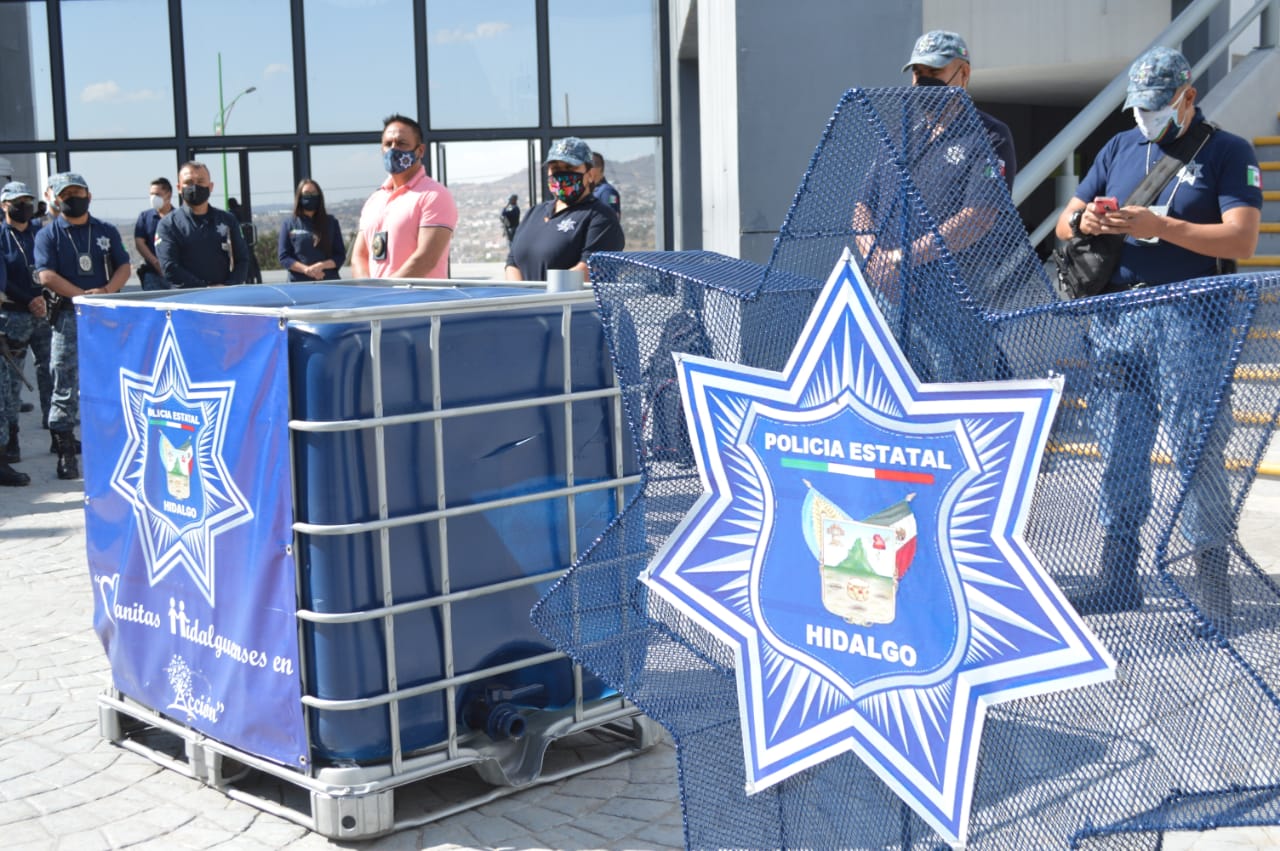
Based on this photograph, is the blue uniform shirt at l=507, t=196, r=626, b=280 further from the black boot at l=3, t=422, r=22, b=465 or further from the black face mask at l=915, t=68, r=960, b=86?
the black boot at l=3, t=422, r=22, b=465

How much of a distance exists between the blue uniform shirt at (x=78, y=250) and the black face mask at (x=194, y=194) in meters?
0.58

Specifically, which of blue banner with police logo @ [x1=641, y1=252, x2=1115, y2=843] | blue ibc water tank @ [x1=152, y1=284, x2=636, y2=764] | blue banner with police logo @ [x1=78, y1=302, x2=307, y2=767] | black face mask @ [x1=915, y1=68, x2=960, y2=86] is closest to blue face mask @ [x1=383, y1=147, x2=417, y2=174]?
blue banner with police logo @ [x1=78, y1=302, x2=307, y2=767]

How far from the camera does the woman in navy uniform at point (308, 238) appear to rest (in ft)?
36.7

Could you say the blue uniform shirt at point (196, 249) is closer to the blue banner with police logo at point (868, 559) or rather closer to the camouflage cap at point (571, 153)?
the camouflage cap at point (571, 153)

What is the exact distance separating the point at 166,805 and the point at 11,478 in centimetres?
604

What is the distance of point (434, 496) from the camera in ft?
12.0

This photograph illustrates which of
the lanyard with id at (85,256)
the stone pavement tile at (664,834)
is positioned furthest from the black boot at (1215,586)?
the lanyard with id at (85,256)

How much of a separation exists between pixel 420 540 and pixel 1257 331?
217cm

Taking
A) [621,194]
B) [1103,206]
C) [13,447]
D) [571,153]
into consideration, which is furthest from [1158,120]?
[621,194]

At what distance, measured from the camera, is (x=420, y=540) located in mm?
3637

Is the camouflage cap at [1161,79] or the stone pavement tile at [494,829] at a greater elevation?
the camouflage cap at [1161,79]

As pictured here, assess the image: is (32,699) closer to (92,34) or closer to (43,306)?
(43,306)

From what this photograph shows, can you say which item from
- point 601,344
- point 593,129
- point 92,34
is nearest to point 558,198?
point 601,344

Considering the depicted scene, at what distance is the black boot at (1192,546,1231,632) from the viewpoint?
222 centimetres
